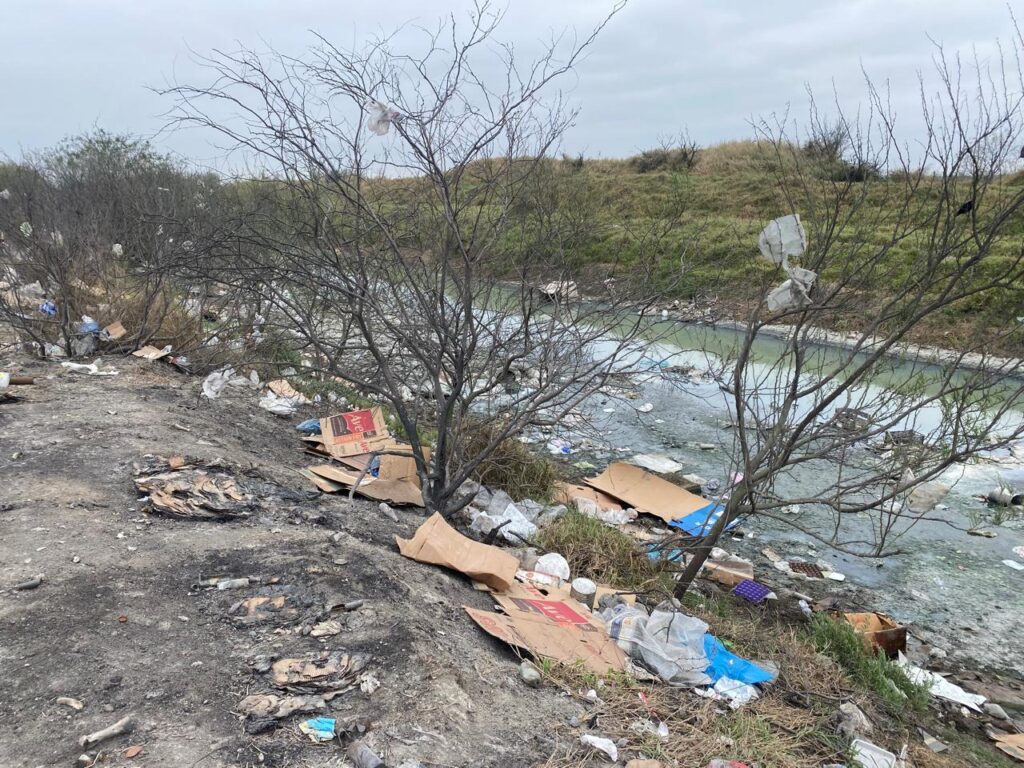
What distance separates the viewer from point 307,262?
131 inches

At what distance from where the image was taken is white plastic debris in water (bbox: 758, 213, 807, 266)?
271 cm

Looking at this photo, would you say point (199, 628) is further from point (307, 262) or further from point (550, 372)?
point (550, 372)

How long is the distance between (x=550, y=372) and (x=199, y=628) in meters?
2.11

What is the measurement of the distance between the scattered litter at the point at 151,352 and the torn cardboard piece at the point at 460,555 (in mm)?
3784

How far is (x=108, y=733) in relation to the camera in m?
1.58

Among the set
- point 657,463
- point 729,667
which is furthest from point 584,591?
point 657,463

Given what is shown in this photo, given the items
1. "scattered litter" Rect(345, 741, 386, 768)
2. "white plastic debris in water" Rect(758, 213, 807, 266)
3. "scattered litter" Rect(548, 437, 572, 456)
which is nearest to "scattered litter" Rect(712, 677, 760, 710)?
"scattered litter" Rect(345, 741, 386, 768)

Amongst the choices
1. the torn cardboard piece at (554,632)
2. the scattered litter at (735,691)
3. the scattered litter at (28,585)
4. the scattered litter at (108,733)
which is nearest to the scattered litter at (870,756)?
the scattered litter at (735,691)

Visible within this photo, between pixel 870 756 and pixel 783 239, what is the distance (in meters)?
1.89

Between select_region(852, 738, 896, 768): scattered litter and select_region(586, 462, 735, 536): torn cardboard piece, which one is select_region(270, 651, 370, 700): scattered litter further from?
select_region(586, 462, 735, 536): torn cardboard piece

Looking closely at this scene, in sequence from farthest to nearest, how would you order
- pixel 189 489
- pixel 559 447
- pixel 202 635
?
pixel 559 447 < pixel 189 489 < pixel 202 635

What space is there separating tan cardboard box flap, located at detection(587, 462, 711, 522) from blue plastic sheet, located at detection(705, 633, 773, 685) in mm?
1928

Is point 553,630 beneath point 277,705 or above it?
beneath

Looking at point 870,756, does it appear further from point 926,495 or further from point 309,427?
point 309,427
